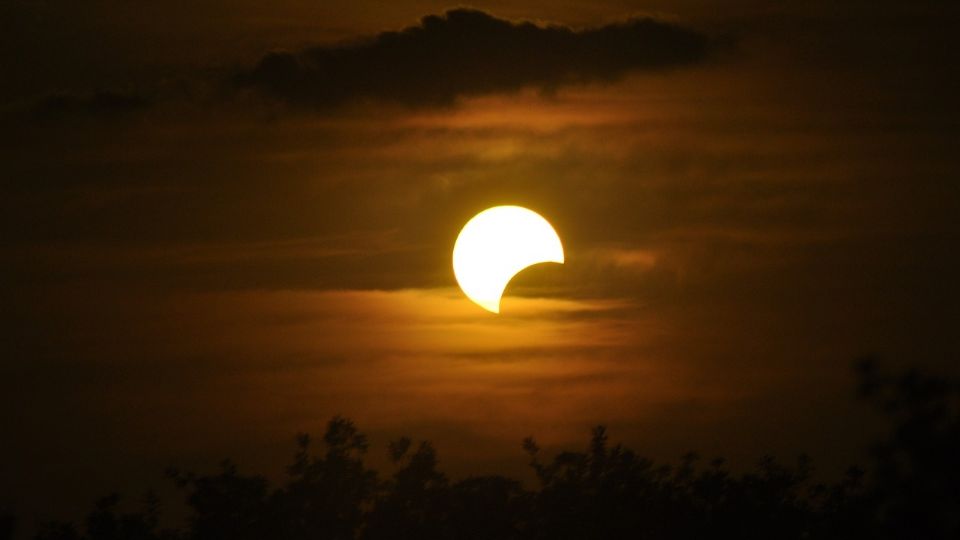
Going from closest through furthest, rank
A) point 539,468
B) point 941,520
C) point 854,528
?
1. point 941,520
2. point 854,528
3. point 539,468

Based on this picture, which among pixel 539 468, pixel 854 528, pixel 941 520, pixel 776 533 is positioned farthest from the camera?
pixel 539 468

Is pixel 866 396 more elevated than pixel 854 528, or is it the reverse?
pixel 866 396

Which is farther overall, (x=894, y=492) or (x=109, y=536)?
(x=109, y=536)

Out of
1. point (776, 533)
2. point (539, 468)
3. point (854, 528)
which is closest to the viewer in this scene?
point (854, 528)

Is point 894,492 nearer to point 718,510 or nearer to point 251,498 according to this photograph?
point 718,510

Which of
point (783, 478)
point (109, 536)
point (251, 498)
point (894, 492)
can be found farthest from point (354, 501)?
point (894, 492)

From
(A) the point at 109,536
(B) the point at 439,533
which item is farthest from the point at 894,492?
(A) the point at 109,536

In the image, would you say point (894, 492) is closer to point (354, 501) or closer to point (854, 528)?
point (854, 528)

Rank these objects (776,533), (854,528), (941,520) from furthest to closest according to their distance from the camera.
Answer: (776,533) < (854,528) < (941,520)

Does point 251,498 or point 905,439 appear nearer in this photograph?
point 905,439
